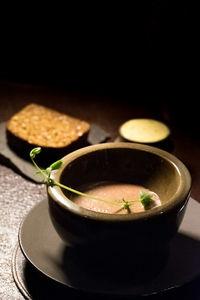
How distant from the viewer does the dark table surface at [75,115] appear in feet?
3.36

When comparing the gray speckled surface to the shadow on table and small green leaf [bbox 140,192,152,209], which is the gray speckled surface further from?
small green leaf [bbox 140,192,152,209]

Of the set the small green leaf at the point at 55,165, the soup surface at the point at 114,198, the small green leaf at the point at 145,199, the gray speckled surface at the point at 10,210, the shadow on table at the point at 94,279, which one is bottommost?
the gray speckled surface at the point at 10,210

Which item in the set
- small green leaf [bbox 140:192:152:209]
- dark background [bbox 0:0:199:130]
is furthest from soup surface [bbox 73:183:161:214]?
dark background [bbox 0:0:199:130]

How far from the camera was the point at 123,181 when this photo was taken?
1.08 metres

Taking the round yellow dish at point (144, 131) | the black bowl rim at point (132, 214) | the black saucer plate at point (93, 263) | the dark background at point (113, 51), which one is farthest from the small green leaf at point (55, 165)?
the dark background at point (113, 51)

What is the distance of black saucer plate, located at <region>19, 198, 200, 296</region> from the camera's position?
2.91 feet

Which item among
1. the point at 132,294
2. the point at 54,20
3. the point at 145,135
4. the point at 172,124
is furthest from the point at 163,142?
the point at 54,20

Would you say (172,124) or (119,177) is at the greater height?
(119,177)

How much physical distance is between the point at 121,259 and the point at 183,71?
1110 mm

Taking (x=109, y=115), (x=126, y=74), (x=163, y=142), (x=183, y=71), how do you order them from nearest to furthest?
(x=163, y=142) < (x=109, y=115) < (x=183, y=71) < (x=126, y=74)

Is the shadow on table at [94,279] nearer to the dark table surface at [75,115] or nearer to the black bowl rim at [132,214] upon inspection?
the dark table surface at [75,115]

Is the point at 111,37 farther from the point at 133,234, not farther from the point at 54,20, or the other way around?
the point at 133,234

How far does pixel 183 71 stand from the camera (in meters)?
1.87

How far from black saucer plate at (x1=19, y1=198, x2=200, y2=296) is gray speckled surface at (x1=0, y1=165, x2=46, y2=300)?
0.21ft
